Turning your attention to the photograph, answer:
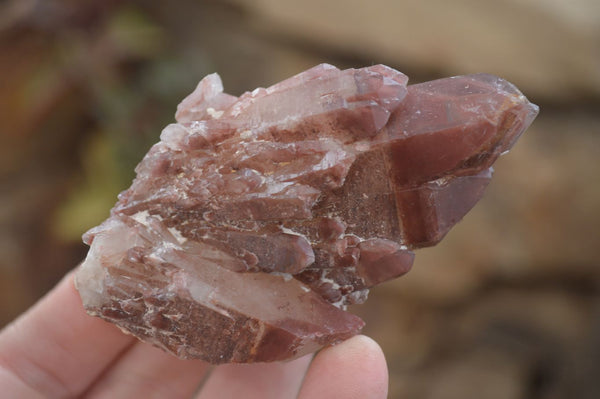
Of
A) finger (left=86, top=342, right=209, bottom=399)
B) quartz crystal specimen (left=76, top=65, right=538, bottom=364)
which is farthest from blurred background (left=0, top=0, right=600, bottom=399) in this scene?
quartz crystal specimen (left=76, top=65, right=538, bottom=364)

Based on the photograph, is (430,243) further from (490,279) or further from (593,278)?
(593,278)

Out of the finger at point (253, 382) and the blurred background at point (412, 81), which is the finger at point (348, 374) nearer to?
the finger at point (253, 382)

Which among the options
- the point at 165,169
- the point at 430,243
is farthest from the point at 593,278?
the point at 165,169

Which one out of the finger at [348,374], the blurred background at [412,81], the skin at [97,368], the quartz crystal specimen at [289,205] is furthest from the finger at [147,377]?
the blurred background at [412,81]

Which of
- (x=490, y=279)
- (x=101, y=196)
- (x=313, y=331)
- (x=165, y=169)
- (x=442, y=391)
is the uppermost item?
(x=165, y=169)

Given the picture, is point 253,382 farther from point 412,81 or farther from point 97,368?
point 412,81

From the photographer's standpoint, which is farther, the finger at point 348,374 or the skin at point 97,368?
the skin at point 97,368
